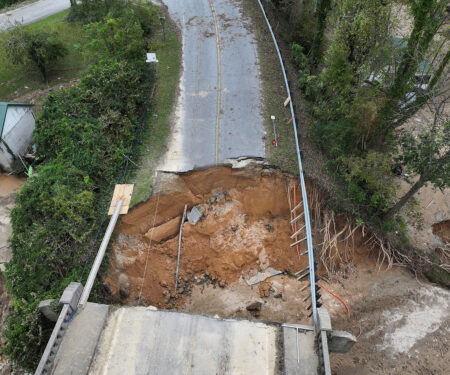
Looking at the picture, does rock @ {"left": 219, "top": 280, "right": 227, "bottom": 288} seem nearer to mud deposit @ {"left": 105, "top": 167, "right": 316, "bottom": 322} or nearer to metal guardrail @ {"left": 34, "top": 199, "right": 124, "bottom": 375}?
mud deposit @ {"left": 105, "top": 167, "right": 316, "bottom": 322}

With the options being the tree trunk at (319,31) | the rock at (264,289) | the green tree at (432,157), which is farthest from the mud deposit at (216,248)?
the tree trunk at (319,31)

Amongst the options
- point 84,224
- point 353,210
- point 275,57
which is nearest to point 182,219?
point 84,224

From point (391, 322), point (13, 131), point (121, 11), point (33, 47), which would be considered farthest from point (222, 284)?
point (33, 47)

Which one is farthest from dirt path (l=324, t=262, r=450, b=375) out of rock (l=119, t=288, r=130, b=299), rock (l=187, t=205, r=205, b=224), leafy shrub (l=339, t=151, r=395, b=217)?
rock (l=119, t=288, r=130, b=299)

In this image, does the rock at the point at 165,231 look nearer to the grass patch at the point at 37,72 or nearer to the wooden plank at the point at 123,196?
the wooden plank at the point at 123,196

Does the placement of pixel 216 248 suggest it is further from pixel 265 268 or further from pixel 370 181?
pixel 370 181

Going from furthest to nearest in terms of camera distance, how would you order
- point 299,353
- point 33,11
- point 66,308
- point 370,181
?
point 33,11, point 370,181, point 66,308, point 299,353
